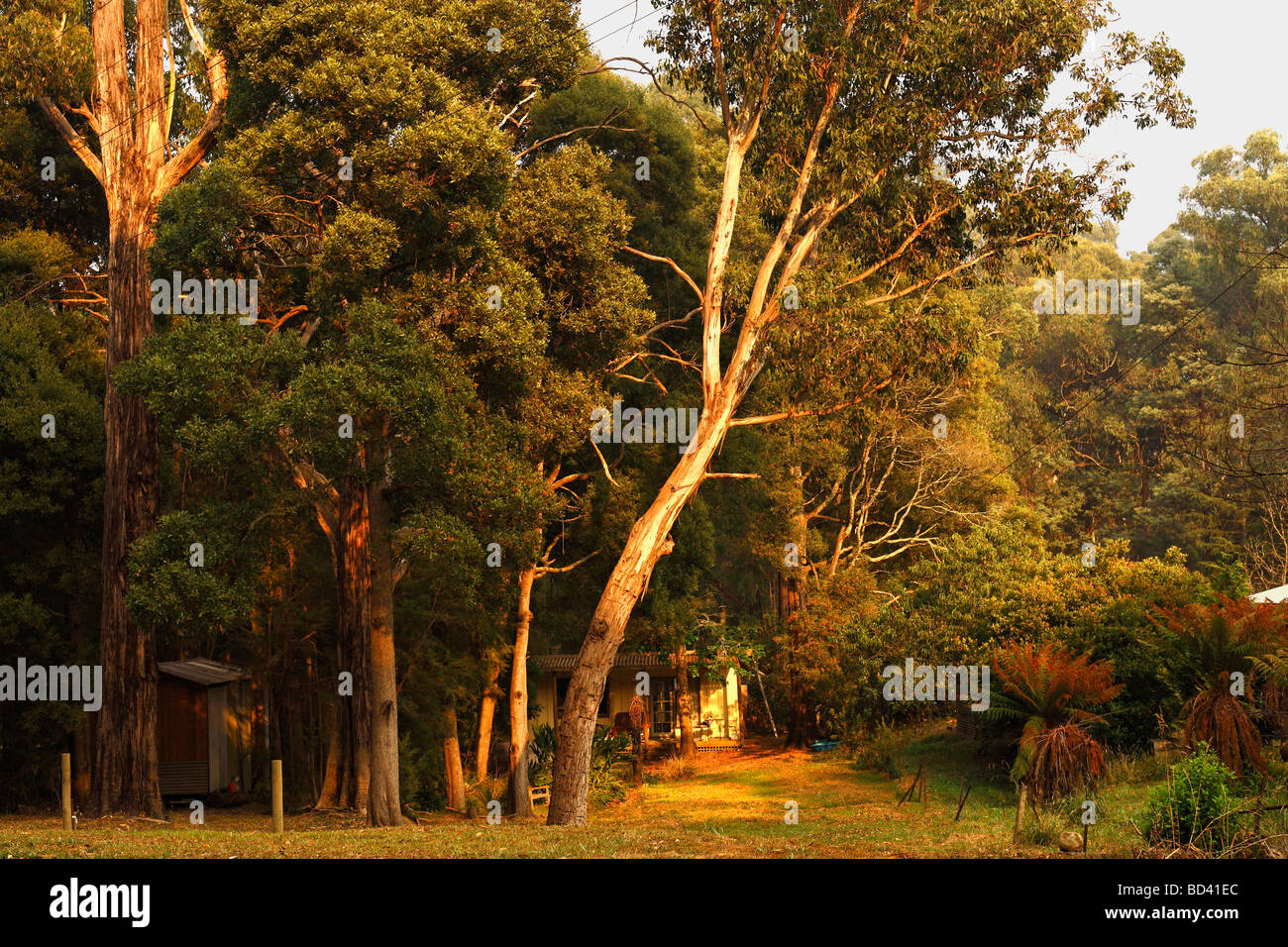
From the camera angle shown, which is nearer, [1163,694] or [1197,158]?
[1163,694]

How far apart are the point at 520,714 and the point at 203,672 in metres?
6.67

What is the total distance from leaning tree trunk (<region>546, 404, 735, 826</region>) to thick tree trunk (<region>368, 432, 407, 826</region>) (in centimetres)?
258

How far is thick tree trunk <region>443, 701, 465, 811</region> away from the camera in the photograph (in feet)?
89.0

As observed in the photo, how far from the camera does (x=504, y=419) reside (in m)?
19.1

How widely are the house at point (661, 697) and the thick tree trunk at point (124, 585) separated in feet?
58.7

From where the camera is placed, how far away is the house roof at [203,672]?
24.9m

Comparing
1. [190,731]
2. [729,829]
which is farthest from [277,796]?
[190,731]

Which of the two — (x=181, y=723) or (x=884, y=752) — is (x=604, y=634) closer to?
(x=884, y=752)

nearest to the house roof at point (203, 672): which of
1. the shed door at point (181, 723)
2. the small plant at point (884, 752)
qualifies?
the shed door at point (181, 723)

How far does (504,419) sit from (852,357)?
5.54 metres

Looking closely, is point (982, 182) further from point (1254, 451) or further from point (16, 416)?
point (1254, 451)

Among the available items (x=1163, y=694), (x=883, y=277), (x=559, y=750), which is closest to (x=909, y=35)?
(x=883, y=277)

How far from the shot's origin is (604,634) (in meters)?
19.3

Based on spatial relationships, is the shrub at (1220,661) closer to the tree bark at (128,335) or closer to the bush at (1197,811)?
the bush at (1197,811)
